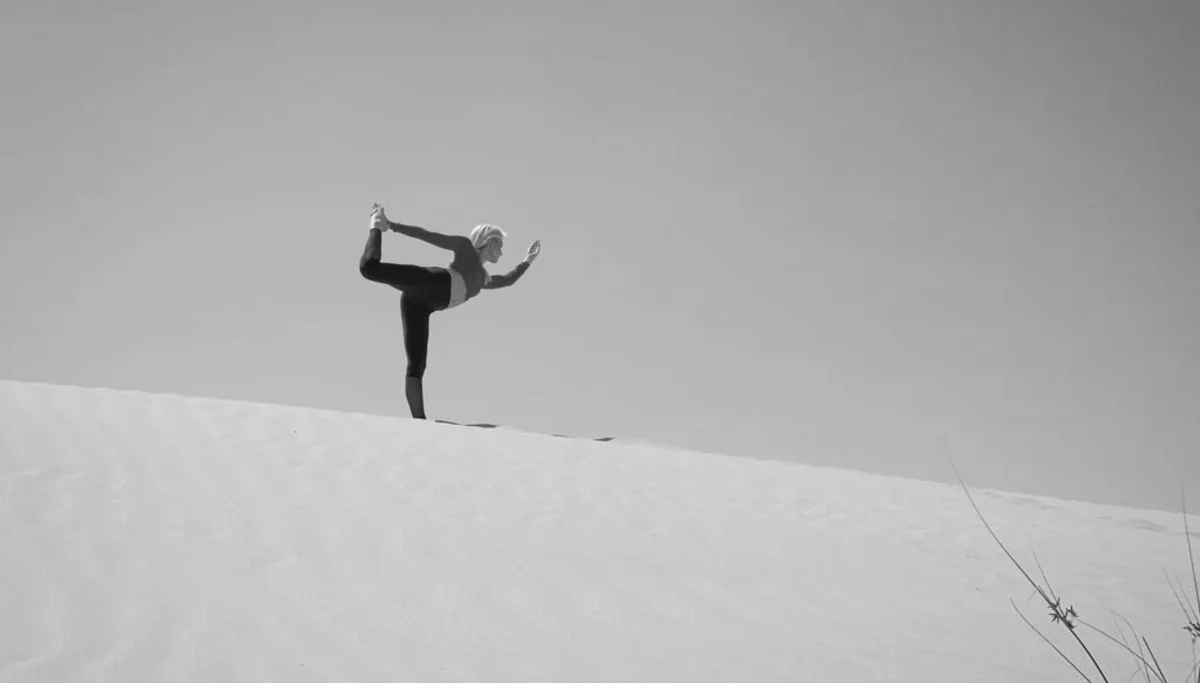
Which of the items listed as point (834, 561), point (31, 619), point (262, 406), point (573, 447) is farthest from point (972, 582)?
point (262, 406)

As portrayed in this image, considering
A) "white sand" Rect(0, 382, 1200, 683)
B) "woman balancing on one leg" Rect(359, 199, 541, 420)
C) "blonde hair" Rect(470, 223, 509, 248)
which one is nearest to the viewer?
"white sand" Rect(0, 382, 1200, 683)

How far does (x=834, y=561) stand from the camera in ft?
14.1

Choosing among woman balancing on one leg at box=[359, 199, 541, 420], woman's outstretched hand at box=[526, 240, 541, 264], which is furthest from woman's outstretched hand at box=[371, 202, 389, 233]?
woman's outstretched hand at box=[526, 240, 541, 264]

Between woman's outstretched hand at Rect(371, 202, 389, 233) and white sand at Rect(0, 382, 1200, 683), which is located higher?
woman's outstretched hand at Rect(371, 202, 389, 233)

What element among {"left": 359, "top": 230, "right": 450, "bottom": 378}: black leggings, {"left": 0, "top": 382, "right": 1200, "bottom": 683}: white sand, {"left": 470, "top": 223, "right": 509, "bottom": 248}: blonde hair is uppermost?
{"left": 470, "top": 223, "right": 509, "bottom": 248}: blonde hair

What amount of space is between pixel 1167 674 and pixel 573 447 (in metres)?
4.05

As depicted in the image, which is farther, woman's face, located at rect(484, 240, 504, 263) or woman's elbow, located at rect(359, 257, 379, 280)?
woman's face, located at rect(484, 240, 504, 263)

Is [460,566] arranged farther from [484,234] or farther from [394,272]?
[484,234]

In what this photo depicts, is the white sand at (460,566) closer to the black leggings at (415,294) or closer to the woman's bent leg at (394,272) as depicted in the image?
the black leggings at (415,294)

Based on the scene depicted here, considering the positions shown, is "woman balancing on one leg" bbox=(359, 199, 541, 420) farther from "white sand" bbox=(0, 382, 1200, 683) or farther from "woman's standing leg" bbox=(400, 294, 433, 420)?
"white sand" bbox=(0, 382, 1200, 683)

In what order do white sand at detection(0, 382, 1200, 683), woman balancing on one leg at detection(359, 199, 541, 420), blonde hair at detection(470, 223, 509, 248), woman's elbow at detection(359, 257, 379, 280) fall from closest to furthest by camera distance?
white sand at detection(0, 382, 1200, 683)
woman's elbow at detection(359, 257, 379, 280)
woman balancing on one leg at detection(359, 199, 541, 420)
blonde hair at detection(470, 223, 509, 248)

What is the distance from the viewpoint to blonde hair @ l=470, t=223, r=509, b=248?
6848 millimetres

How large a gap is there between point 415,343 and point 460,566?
3.47 metres

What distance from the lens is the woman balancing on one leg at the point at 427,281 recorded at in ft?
20.5
